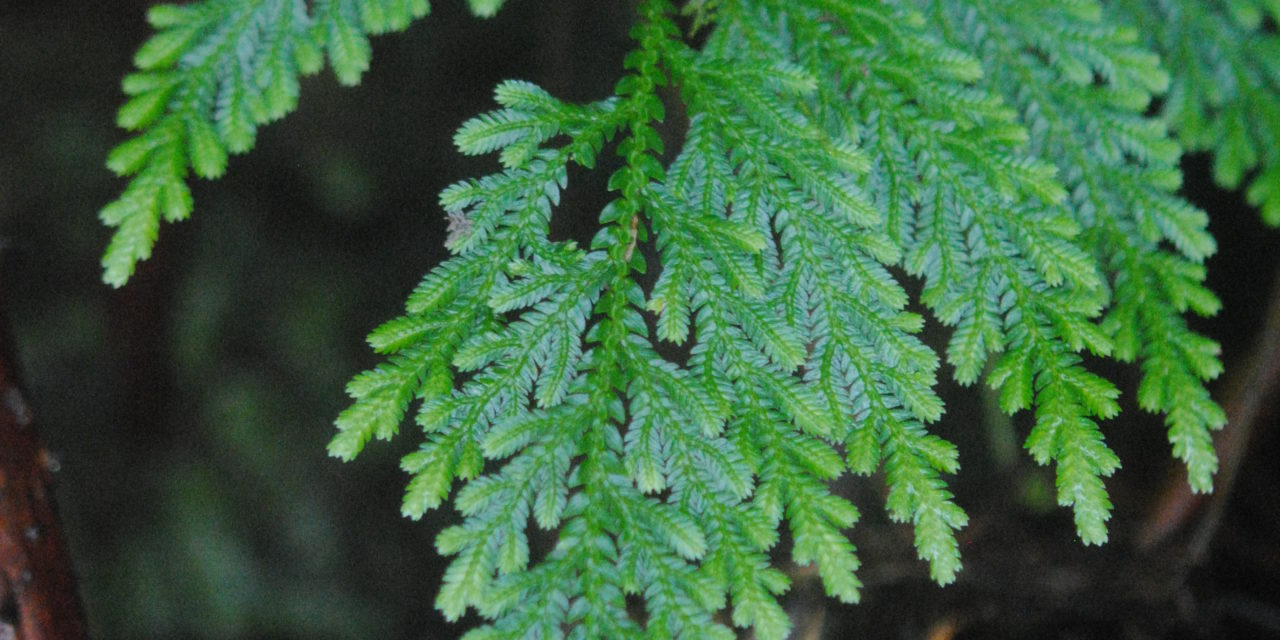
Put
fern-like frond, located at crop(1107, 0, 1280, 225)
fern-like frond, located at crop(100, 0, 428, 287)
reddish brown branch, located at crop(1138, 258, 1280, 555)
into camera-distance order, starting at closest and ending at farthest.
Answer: fern-like frond, located at crop(100, 0, 428, 287) < fern-like frond, located at crop(1107, 0, 1280, 225) < reddish brown branch, located at crop(1138, 258, 1280, 555)

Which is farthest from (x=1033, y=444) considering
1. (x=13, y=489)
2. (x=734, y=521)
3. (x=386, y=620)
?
(x=386, y=620)

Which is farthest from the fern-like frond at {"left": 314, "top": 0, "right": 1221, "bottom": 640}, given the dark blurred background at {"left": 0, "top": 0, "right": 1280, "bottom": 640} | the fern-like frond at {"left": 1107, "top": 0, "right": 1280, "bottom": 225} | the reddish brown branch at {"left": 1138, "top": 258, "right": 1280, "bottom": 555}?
the reddish brown branch at {"left": 1138, "top": 258, "right": 1280, "bottom": 555}

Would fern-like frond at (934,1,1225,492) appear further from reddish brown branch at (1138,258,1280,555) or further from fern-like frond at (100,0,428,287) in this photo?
reddish brown branch at (1138,258,1280,555)

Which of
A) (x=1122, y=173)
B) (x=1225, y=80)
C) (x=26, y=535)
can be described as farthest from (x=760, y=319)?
(x=26, y=535)

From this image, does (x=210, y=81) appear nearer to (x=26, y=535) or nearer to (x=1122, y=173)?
(x=26, y=535)

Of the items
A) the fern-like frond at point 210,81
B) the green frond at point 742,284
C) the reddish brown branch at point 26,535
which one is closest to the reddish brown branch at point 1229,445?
the green frond at point 742,284

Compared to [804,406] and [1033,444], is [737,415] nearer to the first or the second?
[804,406]

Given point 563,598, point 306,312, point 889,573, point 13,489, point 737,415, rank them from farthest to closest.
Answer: point 306,312
point 889,573
point 13,489
point 737,415
point 563,598
